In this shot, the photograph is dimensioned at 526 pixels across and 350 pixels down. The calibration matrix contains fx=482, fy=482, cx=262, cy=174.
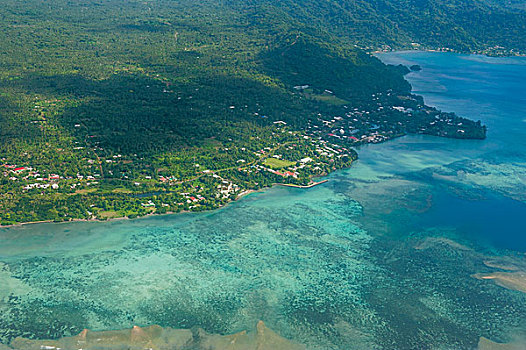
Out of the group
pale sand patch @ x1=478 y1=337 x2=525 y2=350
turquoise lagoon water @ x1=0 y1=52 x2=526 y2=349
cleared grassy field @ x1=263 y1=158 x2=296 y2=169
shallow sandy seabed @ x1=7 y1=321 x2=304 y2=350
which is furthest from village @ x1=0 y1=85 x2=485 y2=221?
pale sand patch @ x1=478 y1=337 x2=525 y2=350

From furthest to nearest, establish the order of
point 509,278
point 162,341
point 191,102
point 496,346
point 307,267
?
point 191,102 → point 307,267 → point 509,278 → point 496,346 → point 162,341

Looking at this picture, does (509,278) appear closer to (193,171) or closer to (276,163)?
(276,163)

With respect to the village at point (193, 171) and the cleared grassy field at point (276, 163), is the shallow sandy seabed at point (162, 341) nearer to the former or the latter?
the village at point (193, 171)

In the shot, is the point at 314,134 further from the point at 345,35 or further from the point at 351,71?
the point at 345,35

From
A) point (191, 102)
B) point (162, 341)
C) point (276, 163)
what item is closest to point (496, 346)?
point (162, 341)

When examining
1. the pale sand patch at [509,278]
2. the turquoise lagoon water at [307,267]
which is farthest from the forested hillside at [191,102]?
the pale sand patch at [509,278]

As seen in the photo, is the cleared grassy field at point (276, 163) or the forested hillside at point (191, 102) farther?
the cleared grassy field at point (276, 163)
